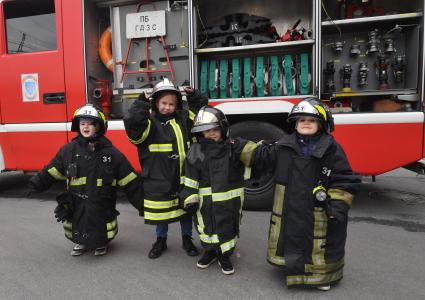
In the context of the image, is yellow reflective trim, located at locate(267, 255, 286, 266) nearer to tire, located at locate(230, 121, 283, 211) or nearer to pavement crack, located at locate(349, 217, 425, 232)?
tire, located at locate(230, 121, 283, 211)

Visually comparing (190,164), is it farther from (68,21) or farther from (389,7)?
(389,7)

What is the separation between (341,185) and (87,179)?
1.82 m

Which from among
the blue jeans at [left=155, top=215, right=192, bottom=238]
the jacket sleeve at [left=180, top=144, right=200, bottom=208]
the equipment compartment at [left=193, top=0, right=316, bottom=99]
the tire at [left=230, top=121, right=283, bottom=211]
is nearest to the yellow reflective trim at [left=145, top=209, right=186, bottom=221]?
the blue jeans at [left=155, top=215, right=192, bottom=238]

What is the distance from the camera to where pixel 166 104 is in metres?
2.52

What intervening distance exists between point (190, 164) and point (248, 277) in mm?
856

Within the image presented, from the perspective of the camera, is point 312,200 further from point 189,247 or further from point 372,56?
point 372,56

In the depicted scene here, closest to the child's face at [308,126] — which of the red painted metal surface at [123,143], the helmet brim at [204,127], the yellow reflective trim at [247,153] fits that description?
the yellow reflective trim at [247,153]

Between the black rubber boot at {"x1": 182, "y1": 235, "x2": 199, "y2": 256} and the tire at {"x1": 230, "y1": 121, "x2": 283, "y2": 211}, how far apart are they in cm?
113

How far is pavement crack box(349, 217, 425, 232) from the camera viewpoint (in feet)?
10.4

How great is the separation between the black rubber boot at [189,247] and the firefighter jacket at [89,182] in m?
0.47

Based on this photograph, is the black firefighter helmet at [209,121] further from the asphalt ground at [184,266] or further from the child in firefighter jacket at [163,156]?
the asphalt ground at [184,266]

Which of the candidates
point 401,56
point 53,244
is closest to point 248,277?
point 53,244

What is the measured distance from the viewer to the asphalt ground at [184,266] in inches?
82.7

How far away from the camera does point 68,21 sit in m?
3.83
